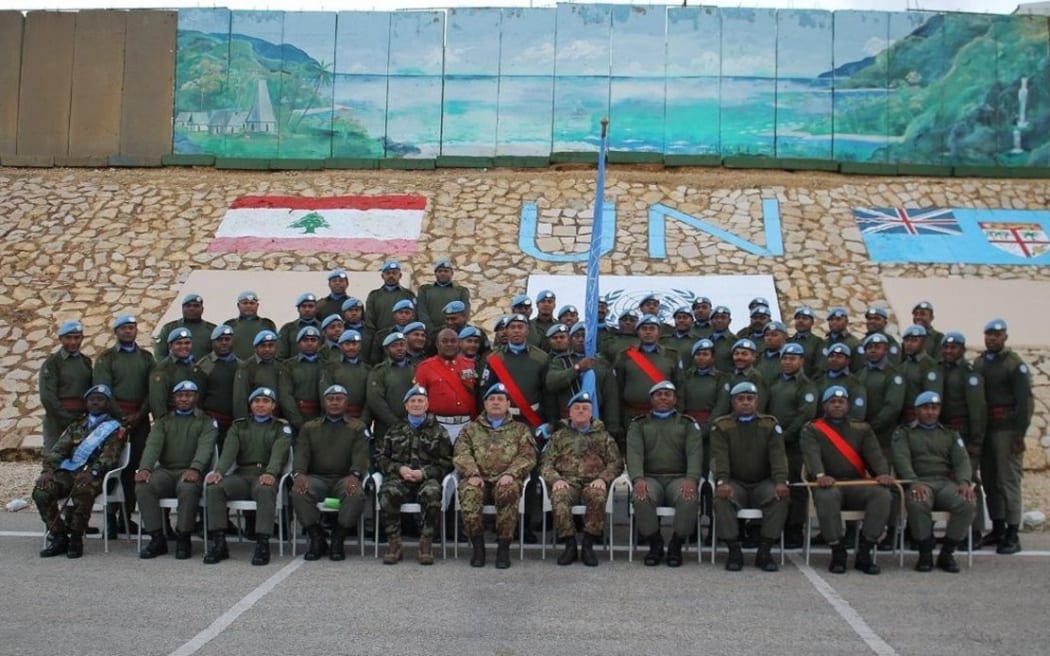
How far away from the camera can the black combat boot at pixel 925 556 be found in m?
7.27

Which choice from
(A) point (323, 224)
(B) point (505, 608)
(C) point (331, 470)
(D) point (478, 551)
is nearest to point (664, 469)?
(D) point (478, 551)

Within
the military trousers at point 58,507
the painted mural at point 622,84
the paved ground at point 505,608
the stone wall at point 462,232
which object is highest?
the painted mural at point 622,84

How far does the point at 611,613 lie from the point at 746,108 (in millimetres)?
14310

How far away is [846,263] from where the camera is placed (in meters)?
15.5

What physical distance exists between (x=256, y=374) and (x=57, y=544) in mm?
1884

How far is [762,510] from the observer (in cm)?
740

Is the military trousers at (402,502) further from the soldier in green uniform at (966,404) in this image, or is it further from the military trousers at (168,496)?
the soldier in green uniform at (966,404)

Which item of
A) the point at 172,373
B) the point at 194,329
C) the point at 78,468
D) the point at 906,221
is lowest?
the point at 78,468

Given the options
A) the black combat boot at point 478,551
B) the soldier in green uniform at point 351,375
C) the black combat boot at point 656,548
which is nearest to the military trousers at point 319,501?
the black combat boot at point 478,551

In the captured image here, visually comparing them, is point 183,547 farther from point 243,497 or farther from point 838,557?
point 838,557

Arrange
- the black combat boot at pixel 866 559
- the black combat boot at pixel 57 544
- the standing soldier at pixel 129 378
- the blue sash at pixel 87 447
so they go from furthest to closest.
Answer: the standing soldier at pixel 129 378 < the blue sash at pixel 87 447 < the black combat boot at pixel 57 544 < the black combat boot at pixel 866 559

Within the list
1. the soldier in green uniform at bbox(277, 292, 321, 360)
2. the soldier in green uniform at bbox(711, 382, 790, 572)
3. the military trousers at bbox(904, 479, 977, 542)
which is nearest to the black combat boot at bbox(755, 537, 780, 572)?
the soldier in green uniform at bbox(711, 382, 790, 572)

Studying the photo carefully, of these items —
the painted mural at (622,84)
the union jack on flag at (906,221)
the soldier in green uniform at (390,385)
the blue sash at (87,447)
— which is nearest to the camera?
the blue sash at (87,447)

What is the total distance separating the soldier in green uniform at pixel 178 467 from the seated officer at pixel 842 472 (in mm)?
4275
